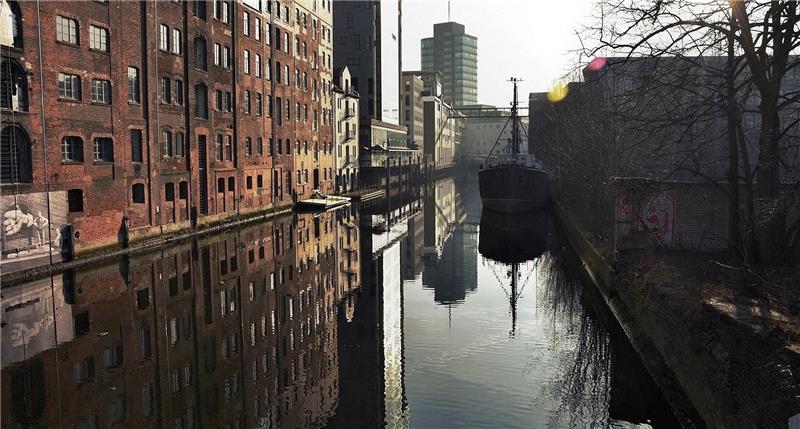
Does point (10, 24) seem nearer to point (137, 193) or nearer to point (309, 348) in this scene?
point (137, 193)

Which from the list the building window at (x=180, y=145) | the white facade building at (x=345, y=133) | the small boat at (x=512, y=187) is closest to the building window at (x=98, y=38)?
the building window at (x=180, y=145)

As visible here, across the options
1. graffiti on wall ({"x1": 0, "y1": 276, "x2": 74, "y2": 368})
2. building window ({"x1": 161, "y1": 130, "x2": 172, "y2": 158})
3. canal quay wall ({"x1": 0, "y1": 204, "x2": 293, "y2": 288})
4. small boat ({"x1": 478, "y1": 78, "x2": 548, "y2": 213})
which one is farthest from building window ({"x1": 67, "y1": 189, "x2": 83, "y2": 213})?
small boat ({"x1": 478, "y1": 78, "x2": 548, "y2": 213})

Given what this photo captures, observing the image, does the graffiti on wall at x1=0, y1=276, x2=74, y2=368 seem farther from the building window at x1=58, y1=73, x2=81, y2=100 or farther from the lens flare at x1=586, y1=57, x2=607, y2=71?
the lens flare at x1=586, y1=57, x2=607, y2=71

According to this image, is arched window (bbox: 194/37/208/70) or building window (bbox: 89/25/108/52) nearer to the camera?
building window (bbox: 89/25/108/52)

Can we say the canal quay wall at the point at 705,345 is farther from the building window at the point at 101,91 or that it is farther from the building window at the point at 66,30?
the building window at the point at 66,30

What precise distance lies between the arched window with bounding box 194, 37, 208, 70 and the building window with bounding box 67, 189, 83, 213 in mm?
12366

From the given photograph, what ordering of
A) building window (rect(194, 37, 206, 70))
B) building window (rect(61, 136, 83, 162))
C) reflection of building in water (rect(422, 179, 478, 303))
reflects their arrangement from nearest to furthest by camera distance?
building window (rect(61, 136, 83, 162)) < reflection of building in water (rect(422, 179, 478, 303)) < building window (rect(194, 37, 206, 70))

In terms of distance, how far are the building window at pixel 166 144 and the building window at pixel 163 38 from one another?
4006 millimetres

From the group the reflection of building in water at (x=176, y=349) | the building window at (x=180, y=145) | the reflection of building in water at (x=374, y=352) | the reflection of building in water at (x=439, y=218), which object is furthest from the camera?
the reflection of building in water at (x=439, y=218)

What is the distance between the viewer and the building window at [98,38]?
983 inches

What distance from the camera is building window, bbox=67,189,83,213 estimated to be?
23.5 metres

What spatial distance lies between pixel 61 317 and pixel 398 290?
1113 cm

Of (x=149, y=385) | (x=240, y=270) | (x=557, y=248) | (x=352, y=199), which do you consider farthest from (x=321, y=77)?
(x=149, y=385)

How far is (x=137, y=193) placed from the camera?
27.8m
